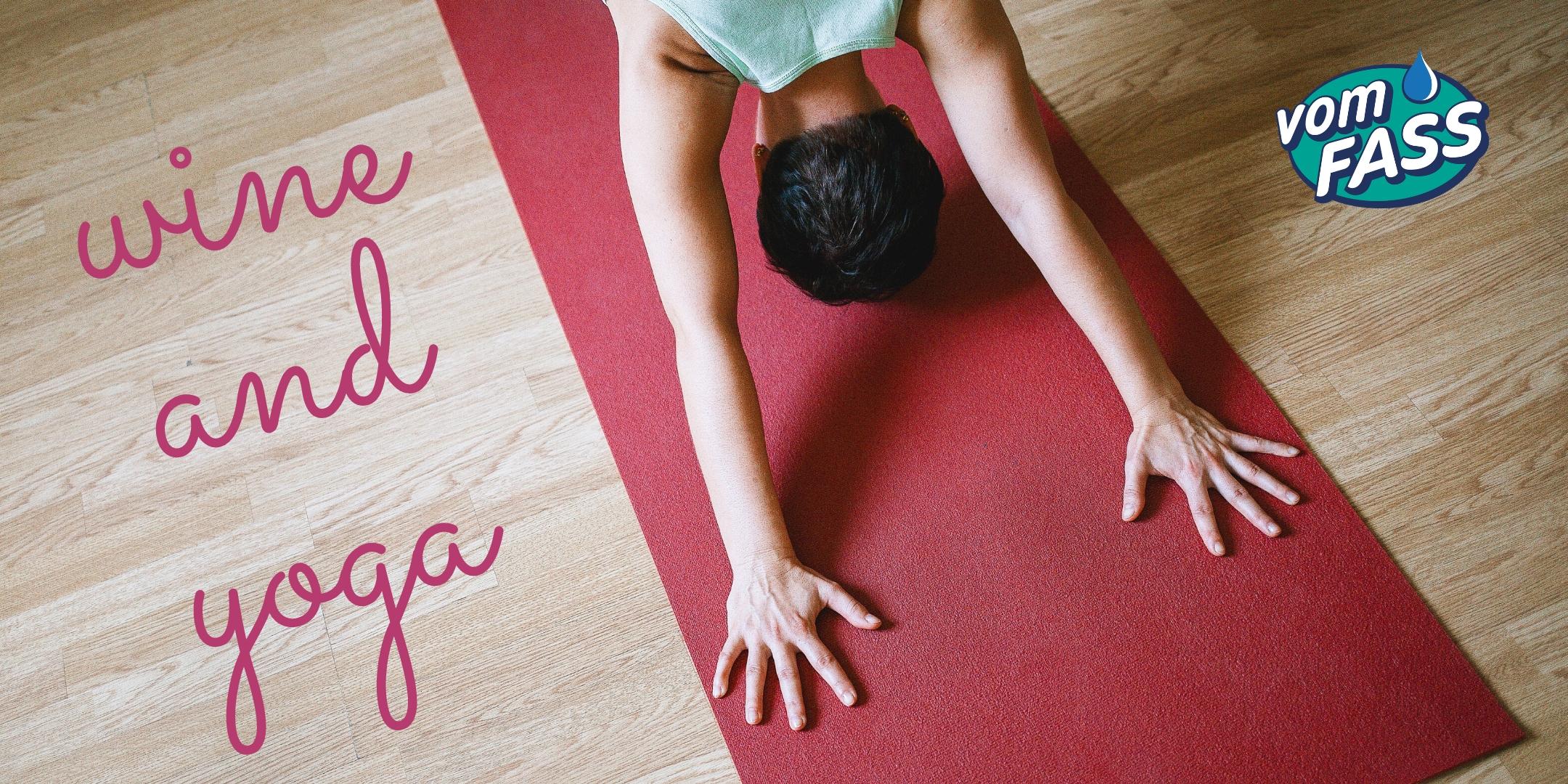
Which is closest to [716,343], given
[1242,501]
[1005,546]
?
[1005,546]

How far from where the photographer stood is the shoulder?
4.07 ft

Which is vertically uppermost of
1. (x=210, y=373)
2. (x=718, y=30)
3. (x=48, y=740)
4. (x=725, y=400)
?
(x=718, y=30)

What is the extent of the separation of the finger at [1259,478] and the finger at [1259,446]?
17 mm

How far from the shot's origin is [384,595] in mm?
1468

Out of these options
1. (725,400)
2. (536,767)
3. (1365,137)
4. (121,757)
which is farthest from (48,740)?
(1365,137)

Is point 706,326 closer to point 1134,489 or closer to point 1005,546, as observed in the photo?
A: point 1005,546

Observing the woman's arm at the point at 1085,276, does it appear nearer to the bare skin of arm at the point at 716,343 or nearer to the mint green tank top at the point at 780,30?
the mint green tank top at the point at 780,30

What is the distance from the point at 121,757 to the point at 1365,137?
2111 millimetres

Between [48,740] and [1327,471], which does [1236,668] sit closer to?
[1327,471]

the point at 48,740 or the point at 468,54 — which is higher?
the point at 468,54

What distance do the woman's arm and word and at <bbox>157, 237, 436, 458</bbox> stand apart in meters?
0.93

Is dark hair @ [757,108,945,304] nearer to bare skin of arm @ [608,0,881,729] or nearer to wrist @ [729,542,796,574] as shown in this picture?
bare skin of arm @ [608,0,881,729]

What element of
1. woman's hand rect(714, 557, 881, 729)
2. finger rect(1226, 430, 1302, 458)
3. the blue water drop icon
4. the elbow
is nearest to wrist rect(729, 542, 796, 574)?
woman's hand rect(714, 557, 881, 729)

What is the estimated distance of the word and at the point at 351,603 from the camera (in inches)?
55.1
